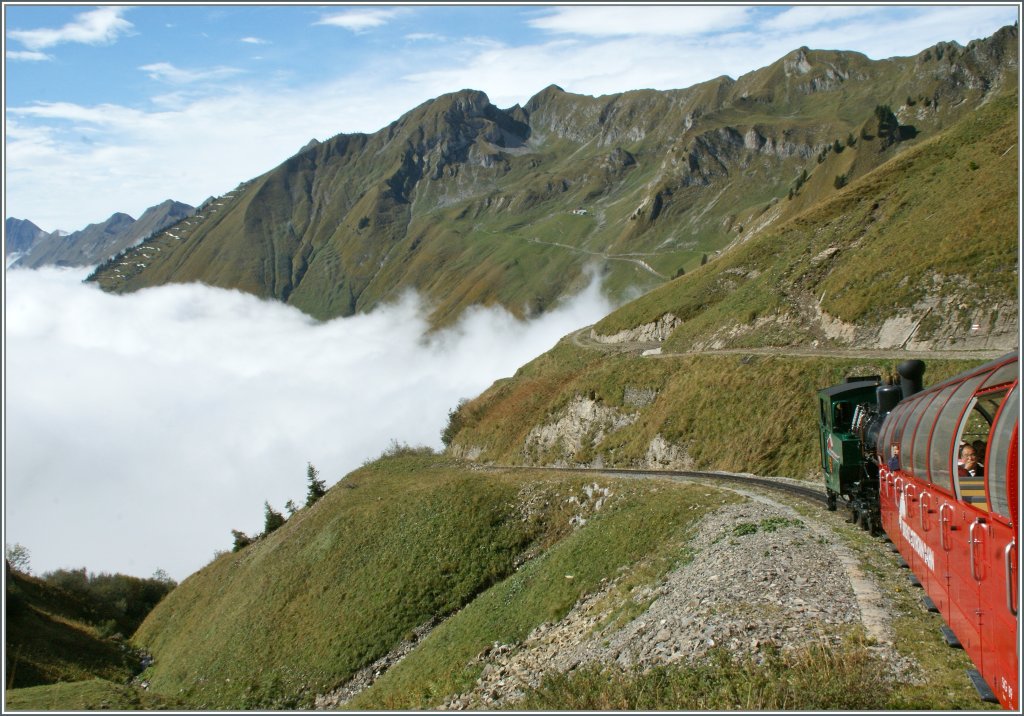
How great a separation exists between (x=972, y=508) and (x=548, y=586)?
18541 mm

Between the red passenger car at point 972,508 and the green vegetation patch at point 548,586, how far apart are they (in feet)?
32.6

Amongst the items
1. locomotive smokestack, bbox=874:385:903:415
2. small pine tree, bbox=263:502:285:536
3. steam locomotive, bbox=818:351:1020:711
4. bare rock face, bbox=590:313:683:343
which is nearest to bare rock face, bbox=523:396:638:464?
bare rock face, bbox=590:313:683:343

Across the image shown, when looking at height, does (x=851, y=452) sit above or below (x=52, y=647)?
above

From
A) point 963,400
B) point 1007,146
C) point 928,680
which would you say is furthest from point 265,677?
point 1007,146

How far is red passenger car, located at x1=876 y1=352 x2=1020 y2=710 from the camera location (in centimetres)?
875

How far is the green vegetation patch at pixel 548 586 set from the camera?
72.9ft

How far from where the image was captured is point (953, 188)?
5966 cm

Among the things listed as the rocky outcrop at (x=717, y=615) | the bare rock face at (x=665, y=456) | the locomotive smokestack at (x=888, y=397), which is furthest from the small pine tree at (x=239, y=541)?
the locomotive smokestack at (x=888, y=397)

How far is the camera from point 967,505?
10602 mm

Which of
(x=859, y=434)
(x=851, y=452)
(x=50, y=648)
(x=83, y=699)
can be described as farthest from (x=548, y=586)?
(x=50, y=648)

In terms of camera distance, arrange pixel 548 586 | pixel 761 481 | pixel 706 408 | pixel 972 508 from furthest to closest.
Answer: pixel 706 408 → pixel 761 481 → pixel 548 586 → pixel 972 508

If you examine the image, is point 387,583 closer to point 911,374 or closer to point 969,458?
point 911,374

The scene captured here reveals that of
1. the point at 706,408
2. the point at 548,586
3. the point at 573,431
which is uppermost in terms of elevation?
the point at 706,408

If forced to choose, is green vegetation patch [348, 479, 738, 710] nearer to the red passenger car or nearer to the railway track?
the railway track
